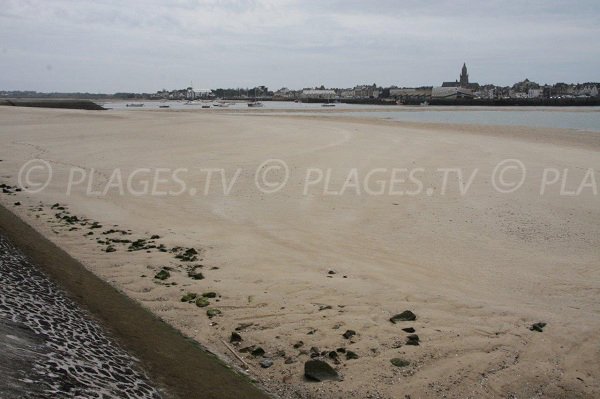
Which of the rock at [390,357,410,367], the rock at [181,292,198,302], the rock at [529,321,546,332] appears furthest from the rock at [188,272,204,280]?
the rock at [529,321,546,332]

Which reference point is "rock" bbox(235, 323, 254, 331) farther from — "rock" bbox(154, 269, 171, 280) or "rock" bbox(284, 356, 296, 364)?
"rock" bbox(154, 269, 171, 280)

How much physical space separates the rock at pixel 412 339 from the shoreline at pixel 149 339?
1.56 meters

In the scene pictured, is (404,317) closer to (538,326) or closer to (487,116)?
(538,326)

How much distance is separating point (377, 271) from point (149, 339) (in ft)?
10.9

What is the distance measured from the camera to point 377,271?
7258mm

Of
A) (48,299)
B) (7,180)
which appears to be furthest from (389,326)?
(7,180)

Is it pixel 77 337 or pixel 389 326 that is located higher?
pixel 77 337

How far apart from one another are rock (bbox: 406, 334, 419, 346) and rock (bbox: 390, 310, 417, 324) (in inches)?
15.9

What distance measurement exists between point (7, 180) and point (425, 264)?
11721 mm

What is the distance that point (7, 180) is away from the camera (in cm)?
1443

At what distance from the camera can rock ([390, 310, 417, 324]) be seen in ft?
18.6

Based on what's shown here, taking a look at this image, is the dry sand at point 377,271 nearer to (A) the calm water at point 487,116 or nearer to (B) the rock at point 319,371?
(B) the rock at point 319,371

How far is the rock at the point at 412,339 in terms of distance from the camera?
5152 mm

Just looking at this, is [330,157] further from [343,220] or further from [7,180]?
[7,180]
